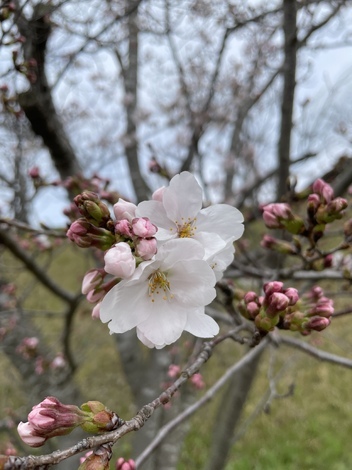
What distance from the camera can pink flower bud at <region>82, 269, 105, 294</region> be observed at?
0.99 m

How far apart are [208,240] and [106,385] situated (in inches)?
275

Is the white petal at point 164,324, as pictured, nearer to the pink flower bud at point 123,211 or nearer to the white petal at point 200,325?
the white petal at point 200,325

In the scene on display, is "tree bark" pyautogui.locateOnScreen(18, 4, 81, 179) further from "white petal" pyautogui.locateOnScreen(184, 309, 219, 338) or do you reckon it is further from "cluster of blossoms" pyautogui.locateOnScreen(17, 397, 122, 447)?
"cluster of blossoms" pyautogui.locateOnScreen(17, 397, 122, 447)

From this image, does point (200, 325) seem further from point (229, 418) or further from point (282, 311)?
point (229, 418)

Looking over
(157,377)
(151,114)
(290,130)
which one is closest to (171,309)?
(290,130)

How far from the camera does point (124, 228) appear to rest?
2.99ft

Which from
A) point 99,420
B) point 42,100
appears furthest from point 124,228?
point 42,100

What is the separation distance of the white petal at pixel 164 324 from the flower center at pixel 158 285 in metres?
0.03

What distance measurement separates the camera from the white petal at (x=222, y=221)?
1050 millimetres

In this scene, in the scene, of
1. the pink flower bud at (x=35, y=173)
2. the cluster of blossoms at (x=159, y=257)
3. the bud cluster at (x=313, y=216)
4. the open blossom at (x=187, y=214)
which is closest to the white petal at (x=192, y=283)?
the cluster of blossoms at (x=159, y=257)

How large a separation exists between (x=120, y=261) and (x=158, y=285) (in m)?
0.20

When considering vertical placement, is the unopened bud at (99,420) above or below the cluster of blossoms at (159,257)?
below

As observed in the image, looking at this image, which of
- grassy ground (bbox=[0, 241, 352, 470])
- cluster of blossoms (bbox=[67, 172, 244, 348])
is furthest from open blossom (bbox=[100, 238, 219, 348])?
grassy ground (bbox=[0, 241, 352, 470])

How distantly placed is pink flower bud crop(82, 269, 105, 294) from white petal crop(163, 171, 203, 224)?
0.22m
